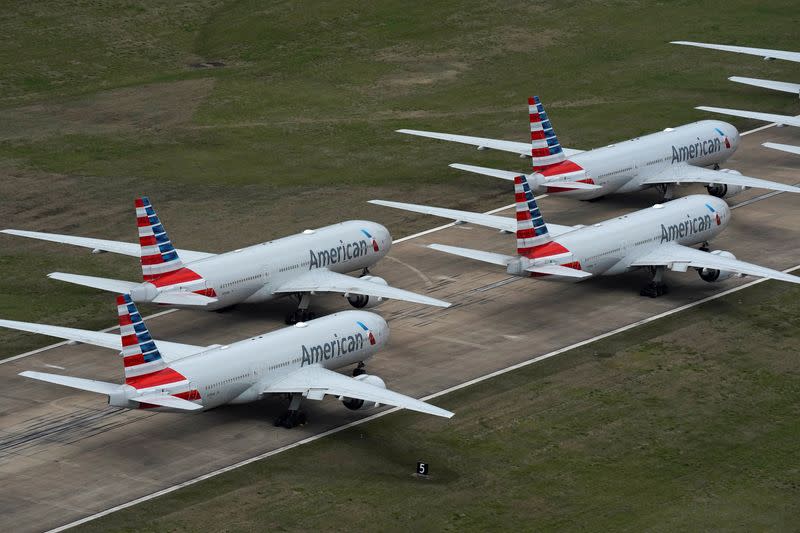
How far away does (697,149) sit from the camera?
112 m

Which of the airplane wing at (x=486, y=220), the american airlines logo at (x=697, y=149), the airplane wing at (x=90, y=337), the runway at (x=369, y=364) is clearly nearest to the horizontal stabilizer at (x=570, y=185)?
the runway at (x=369, y=364)

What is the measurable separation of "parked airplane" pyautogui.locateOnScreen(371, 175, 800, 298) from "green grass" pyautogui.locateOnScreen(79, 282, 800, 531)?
5.56 m

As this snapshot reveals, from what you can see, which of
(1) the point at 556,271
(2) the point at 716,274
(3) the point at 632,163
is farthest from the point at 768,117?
(1) the point at 556,271

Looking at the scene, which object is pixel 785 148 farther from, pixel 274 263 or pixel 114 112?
pixel 114 112

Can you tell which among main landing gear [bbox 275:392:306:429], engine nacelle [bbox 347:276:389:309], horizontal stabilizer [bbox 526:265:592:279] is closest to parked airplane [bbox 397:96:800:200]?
horizontal stabilizer [bbox 526:265:592:279]

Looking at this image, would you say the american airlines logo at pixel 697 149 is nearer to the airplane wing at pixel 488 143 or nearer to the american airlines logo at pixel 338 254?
the airplane wing at pixel 488 143

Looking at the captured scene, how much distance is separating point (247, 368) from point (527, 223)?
2095 cm

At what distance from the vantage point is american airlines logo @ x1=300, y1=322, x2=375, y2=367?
77.0m

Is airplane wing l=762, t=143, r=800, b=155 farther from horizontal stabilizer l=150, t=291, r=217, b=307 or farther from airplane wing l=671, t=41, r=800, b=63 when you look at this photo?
horizontal stabilizer l=150, t=291, r=217, b=307

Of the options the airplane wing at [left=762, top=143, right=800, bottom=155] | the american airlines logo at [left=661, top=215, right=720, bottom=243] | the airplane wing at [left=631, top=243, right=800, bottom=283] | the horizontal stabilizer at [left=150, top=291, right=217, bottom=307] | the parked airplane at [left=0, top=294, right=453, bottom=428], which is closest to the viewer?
the parked airplane at [left=0, top=294, right=453, bottom=428]

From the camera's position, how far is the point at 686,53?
14825 cm

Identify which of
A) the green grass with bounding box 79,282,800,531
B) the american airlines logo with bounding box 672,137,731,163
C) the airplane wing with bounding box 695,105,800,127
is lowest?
the green grass with bounding box 79,282,800,531

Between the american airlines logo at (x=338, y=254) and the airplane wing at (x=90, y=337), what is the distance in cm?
1484

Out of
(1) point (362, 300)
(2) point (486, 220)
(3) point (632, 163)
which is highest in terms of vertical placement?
(3) point (632, 163)
